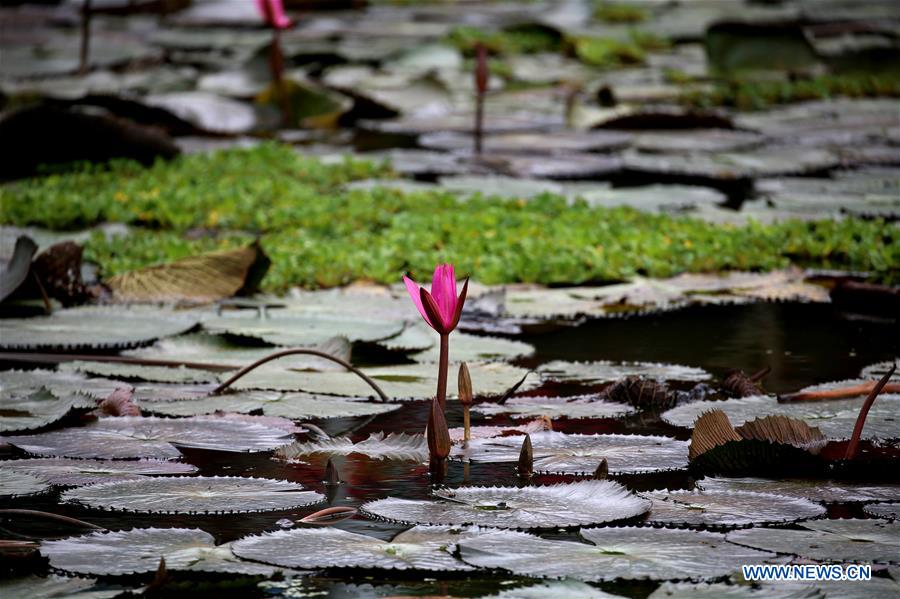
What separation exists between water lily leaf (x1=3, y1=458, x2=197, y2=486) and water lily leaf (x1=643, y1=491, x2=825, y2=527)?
671mm

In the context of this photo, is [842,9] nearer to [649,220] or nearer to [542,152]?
[542,152]

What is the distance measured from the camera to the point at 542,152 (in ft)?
17.9

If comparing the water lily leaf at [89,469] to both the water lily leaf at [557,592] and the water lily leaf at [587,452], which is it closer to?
the water lily leaf at [587,452]

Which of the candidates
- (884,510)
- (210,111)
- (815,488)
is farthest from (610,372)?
(210,111)

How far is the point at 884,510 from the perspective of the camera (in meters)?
1.73

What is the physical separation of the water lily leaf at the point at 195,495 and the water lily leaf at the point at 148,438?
0.58 feet

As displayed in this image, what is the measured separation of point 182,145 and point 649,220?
2511 millimetres

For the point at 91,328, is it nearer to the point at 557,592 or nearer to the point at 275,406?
the point at 275,406

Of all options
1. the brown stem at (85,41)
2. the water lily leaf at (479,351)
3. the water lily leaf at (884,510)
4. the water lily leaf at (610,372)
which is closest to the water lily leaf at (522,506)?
the water lily leaf at (884,510)

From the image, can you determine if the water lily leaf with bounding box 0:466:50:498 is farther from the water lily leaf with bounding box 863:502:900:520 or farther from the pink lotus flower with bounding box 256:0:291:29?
the pink lotus flower with bounding box 256:0:291:29

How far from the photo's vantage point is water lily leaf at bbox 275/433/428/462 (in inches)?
78.6

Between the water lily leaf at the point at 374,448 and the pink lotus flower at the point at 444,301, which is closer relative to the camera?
the pink lotus flower at the point at 444,301

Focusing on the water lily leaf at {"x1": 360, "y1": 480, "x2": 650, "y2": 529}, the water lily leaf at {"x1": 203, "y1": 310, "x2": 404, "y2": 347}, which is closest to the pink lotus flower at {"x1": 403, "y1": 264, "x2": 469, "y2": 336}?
the water lily leaf at {"x1": 360, "y1": 480, "x2": 650, "y2": 529}

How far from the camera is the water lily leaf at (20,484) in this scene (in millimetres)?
1797
